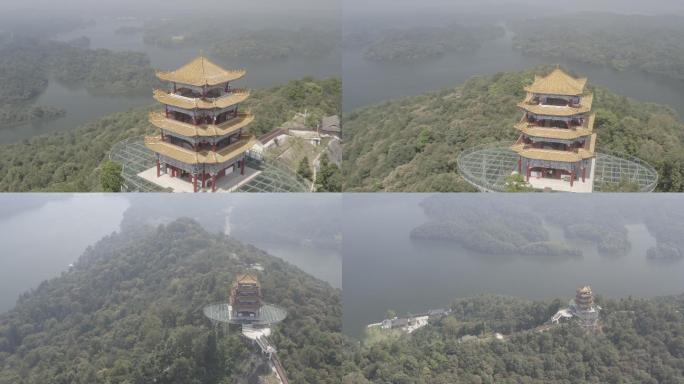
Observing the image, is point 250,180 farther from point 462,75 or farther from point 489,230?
point 462,75

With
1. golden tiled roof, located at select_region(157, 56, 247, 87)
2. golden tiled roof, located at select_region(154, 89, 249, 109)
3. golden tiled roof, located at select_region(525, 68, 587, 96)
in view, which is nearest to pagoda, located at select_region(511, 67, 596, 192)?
golden tiled roof, located at select_region(525, 68, 587, 96)

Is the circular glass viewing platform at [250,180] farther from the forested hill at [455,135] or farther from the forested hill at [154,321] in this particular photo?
the forested hill at [154,321]

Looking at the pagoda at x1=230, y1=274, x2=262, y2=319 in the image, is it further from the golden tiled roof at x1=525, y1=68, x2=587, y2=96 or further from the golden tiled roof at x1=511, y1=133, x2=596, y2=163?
the golden tiled roof at x1=525, y1=68, x2=587, y2=96

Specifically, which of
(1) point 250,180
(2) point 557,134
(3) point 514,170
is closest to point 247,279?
(1) point 250,180

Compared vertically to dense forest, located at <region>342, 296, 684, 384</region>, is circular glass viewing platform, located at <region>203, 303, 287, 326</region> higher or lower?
higher

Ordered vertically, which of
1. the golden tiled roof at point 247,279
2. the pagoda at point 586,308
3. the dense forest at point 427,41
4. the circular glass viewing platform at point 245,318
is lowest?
the circular glass viewing platform at point 245,318

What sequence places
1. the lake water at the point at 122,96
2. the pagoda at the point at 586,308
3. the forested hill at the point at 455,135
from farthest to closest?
the lake water at the point at 122,96, the forested hill at the point at 455,135, the pagoda at the point at 586,308

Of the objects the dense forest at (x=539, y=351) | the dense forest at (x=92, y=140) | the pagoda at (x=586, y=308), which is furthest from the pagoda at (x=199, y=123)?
the pagoda at (x=586, y=308)
